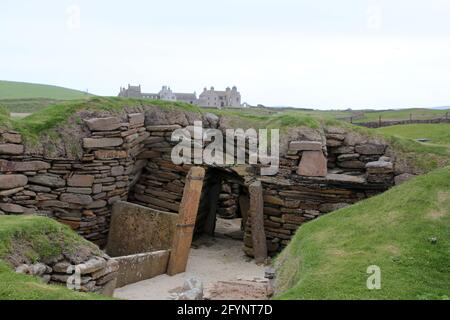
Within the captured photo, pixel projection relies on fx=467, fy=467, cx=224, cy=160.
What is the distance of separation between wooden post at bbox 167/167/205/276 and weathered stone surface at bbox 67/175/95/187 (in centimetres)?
267

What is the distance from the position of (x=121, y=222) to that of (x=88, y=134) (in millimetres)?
2429

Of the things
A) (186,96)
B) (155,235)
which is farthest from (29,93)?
(155,235)

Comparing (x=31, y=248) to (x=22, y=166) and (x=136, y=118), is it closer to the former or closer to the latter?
(x=22, y=166)

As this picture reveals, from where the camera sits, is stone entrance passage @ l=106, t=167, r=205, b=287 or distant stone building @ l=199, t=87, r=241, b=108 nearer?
stone entrance passage @ l=106, t=167, r=205, b=287

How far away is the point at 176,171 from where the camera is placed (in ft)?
44.8

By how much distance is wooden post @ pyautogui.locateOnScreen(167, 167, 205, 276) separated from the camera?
426 inches

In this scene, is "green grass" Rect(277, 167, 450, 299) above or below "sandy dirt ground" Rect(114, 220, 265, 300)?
above

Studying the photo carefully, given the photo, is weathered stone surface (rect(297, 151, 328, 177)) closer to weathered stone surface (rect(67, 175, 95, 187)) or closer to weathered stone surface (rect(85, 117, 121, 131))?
weathered stone surface (rect(85, 117, 121, 131))

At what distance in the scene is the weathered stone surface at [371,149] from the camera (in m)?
13.0

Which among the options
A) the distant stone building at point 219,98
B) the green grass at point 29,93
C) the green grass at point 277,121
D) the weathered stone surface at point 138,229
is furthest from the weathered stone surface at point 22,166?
the distant stone building at point 219,98

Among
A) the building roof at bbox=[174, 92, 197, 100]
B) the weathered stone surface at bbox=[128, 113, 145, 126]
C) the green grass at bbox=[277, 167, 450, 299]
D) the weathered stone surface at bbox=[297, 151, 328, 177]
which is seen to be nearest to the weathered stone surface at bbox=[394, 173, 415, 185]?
the weathered stone surface at bbox=[297, 151, 328, 177]

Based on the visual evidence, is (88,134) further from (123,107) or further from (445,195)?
(445,195)

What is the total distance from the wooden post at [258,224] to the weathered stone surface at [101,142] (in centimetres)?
373
